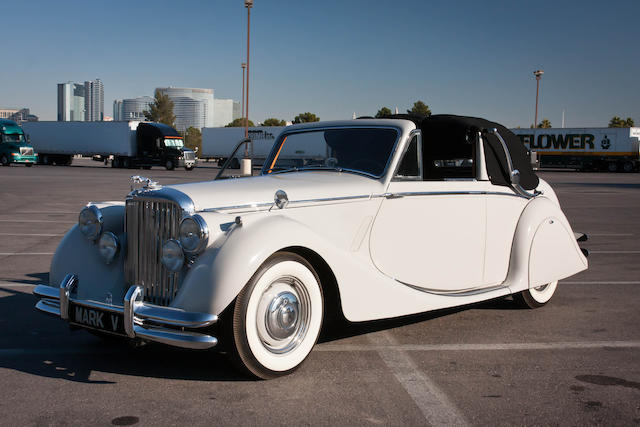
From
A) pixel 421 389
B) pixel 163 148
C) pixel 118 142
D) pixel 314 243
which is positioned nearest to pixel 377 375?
pixel 421 389

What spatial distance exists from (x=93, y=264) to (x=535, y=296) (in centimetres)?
404

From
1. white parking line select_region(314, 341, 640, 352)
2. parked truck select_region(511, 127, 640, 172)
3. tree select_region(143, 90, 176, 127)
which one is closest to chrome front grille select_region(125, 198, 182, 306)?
white parking line select_region(314, 341, 640, 352)

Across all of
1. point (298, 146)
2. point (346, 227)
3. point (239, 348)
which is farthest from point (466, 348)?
point (298, 146)

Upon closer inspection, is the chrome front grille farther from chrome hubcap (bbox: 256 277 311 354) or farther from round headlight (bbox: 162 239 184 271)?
chrome hubcap (bbox: 256 277 311 354)

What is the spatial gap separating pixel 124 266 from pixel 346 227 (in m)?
1.54

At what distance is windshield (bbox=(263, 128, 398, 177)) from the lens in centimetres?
508

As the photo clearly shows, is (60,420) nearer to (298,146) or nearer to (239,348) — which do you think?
(239,348)

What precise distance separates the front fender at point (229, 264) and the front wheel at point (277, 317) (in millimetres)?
116

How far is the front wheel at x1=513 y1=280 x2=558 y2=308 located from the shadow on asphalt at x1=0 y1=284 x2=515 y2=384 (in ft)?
4.18

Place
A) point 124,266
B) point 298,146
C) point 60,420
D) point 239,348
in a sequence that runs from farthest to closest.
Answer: point 298,146, point 124,266, point 239,348, point 60,420

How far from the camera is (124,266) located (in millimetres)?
4340

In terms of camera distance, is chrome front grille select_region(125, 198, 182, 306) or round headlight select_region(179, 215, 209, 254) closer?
round headlight select_region(179, 215, 209, 254)

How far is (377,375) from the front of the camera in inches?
162

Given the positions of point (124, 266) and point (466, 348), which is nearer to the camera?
point (124, 266)
